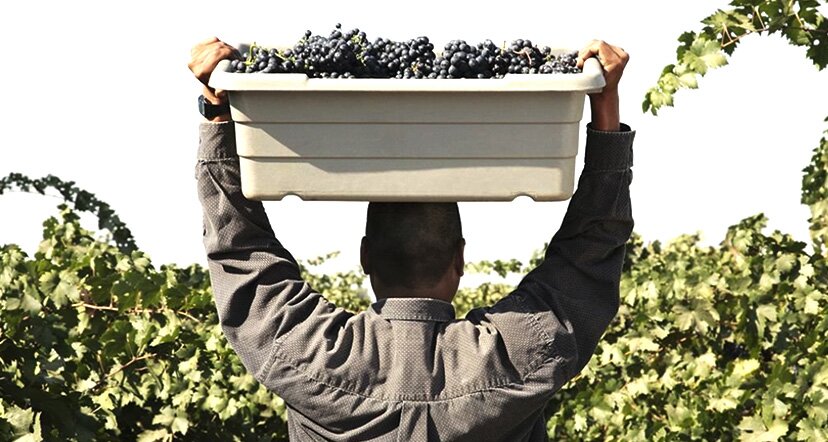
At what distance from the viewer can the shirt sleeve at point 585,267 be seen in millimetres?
3412

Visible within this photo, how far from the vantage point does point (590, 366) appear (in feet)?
20.2

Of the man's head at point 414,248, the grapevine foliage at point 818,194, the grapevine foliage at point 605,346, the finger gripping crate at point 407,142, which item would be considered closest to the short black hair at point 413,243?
the man's head at point 414,248

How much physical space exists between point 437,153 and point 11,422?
1590 millimetres

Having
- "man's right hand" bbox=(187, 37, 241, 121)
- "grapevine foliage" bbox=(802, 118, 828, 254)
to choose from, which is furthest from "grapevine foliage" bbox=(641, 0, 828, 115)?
"man's right hand" bbox=(187, 37, 241, 121)

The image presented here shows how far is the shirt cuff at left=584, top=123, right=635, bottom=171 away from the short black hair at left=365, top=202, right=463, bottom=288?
1.11 feet

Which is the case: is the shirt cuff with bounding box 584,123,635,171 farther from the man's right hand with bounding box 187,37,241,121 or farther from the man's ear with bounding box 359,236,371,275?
the man's right hand with bounding box 187,37,241,121

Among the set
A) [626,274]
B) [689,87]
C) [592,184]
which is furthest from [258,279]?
[626,274]

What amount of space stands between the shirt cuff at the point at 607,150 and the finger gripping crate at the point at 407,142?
13cm

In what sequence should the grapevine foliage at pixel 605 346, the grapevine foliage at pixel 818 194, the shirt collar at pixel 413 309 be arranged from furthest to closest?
the grapevine foliage at pixel 818 194
the grapevine foliage at pixel 605 346
the shirt collar at pixel 413 309

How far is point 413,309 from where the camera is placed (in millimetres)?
3383

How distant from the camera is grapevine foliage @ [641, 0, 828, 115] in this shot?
4586 mm

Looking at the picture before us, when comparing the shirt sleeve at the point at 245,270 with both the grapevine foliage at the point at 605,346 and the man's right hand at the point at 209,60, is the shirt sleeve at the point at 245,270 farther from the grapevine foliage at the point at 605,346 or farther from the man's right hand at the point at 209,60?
the grapevine foliage at the point at 605,346

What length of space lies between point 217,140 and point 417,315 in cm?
59

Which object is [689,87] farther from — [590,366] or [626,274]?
[626,274]
